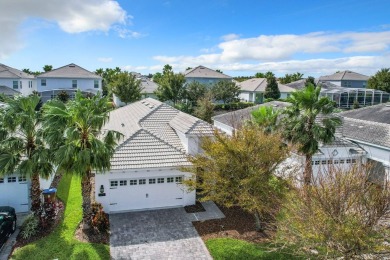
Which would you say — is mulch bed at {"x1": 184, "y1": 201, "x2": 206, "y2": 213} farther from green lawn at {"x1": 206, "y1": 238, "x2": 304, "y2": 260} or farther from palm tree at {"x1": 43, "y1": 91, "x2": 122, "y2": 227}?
palm tree at {"x1": 43, "y1": 91, "x2": 122, "y2": 227}

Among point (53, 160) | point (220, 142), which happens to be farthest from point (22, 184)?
point (220, 142)

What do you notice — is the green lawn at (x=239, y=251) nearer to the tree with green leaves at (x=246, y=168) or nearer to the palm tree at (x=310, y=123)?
the tree with green leaves at (x=246, y=168)

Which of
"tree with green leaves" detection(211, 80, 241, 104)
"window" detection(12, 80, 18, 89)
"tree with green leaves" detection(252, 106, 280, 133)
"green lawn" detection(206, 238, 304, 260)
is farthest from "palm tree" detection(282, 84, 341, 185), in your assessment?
"window" detection(12, 80, 18, 89)

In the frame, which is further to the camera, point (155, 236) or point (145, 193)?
point (145, 193)

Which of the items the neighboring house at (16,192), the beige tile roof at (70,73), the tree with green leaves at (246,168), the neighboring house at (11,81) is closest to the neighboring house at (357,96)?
the beige tile roof at (70,73)

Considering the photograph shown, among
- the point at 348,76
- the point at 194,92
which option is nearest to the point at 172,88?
the point at 194,92

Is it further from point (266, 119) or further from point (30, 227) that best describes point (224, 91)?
point (30, 227)
